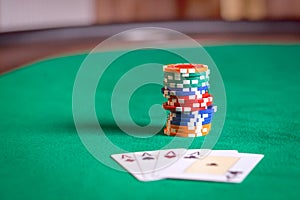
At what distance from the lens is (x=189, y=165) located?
6.10 ft

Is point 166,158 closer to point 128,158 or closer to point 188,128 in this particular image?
point 128,158

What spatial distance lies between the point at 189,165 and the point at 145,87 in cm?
164

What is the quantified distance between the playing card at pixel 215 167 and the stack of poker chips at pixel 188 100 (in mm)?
236

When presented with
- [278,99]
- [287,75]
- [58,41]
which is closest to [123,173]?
[278,99]

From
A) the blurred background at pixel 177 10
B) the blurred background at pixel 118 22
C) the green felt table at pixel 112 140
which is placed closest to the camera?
the green felt table at pixel 112 140

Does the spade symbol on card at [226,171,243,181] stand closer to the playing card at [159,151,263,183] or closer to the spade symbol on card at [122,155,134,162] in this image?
the playing card at [159,151,263,183]

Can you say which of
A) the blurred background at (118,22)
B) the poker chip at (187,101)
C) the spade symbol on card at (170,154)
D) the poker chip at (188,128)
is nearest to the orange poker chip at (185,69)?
the poker chip at (187,101)

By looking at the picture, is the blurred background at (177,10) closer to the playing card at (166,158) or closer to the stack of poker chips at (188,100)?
the stack of poker chips at (188,100)

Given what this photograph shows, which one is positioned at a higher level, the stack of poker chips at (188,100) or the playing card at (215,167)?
the stack of poker chips at (188,100)

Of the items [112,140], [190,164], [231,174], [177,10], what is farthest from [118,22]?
[231,174]

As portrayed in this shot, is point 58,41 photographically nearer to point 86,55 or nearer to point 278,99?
point 86,55

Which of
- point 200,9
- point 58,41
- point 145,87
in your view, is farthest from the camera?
point 200,9

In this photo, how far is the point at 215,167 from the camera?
1833mm

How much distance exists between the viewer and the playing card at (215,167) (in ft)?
5.72
